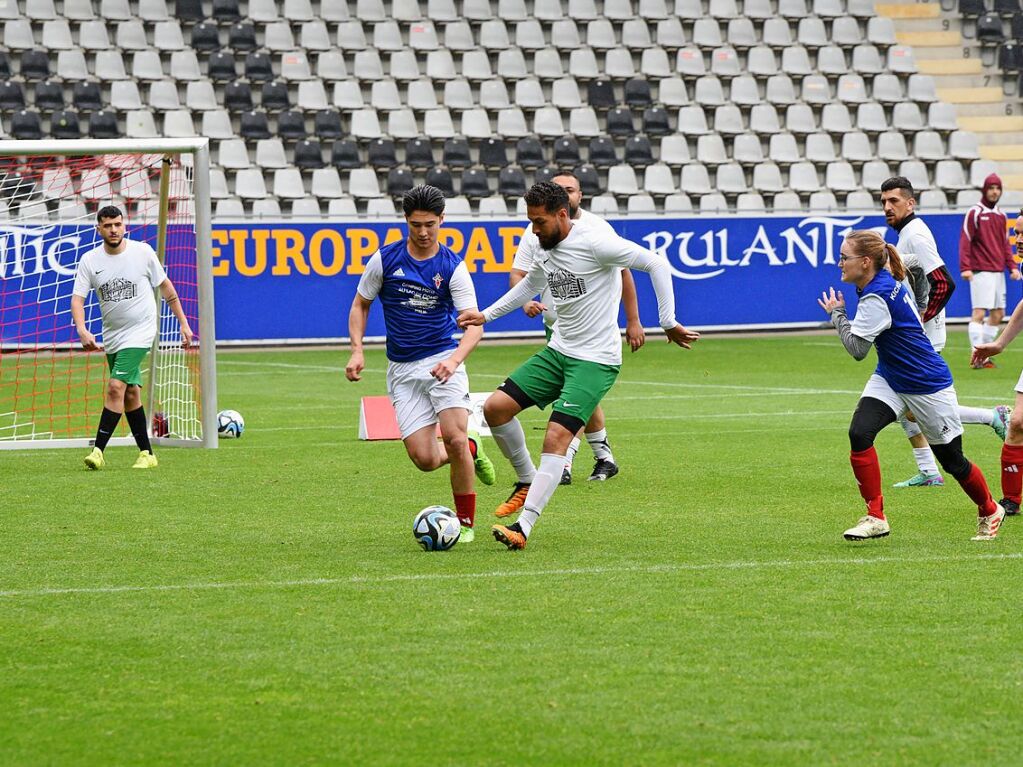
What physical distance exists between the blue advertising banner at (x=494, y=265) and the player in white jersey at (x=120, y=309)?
980 cm

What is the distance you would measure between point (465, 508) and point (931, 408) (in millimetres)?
2437

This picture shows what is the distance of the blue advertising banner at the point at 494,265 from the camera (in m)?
24.6

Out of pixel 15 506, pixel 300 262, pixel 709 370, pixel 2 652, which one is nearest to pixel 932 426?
pixel 2 652

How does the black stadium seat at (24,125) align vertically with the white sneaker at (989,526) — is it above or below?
above

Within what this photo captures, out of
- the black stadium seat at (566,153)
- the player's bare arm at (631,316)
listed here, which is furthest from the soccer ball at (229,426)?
the black stadium seat at (566,153)

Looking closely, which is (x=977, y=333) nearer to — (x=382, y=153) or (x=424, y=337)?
(x=382, y=153)

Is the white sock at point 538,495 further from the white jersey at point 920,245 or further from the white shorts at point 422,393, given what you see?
the white jersey at point 920,245

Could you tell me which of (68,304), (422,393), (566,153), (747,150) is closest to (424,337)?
(422,393)

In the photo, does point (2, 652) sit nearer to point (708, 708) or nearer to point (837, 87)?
point (708, 708)

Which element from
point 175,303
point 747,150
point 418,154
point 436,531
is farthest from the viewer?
point 747,150

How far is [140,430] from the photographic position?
12664mm

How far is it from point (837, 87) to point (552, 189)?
2476 centimetres

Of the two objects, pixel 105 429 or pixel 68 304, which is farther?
pixel 68 304

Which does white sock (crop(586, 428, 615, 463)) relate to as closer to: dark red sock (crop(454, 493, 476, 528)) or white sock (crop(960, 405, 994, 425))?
white sock (crop(960, 405, 994, 425))
